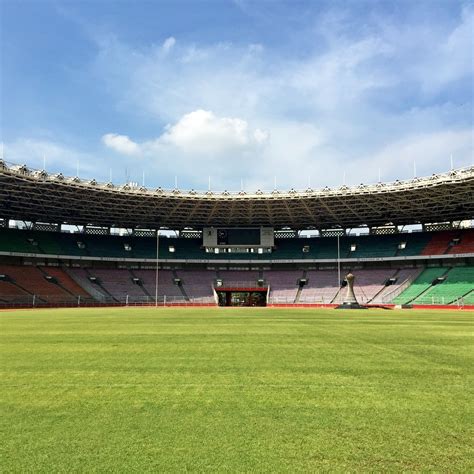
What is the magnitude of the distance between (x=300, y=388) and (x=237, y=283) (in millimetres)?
62564

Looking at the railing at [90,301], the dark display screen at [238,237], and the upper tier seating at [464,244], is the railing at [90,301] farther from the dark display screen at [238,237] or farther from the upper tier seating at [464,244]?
the upper tier seating at [464,244]

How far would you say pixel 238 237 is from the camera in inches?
2899

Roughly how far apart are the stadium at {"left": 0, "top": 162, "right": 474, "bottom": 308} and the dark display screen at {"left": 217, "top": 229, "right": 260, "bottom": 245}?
7.0 inches

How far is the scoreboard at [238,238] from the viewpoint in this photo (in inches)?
2879

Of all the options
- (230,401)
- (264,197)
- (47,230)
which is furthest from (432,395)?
(47,230)

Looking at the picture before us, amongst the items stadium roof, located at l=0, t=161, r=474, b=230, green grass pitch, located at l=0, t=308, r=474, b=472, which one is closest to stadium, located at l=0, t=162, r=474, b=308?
stadium roof, located at l=0, t=161, r=474, b=230

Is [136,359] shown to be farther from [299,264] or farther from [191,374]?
[299,264]

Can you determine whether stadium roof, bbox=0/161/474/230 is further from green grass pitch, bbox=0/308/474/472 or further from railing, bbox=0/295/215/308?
green grass pitch, bbox=0/308/474/472

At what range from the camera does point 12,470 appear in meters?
4.00

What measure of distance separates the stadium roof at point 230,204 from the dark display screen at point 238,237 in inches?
57.8

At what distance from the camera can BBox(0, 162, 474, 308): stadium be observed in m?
53.8

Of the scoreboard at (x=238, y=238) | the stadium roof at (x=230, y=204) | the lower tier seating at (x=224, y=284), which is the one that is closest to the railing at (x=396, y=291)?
the lower tier seating at (x=224, y=284)

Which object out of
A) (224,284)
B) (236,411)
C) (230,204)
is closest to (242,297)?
(224,284)

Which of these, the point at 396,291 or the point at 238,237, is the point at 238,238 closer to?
the point at 238,237
